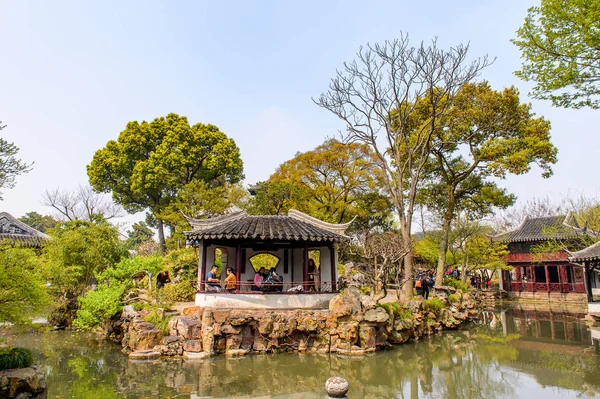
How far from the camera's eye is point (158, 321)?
39.4 feet

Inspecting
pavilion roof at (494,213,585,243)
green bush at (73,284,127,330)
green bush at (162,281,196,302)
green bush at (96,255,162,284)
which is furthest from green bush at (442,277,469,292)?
green bush at (73,284,127,330)

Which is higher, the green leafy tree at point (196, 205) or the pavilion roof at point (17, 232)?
the green leafy tree at point (196, 205)

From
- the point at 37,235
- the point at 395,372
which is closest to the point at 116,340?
the point at 395,372

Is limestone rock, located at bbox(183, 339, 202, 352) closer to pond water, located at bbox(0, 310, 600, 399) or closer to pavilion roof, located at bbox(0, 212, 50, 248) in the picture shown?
pond water, located at bbox(0, 310, 600, 399)

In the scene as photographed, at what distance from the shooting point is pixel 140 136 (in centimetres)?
2947

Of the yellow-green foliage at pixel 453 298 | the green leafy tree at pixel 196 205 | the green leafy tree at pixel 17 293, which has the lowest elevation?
the yellow-green foliage at pixel 453 298

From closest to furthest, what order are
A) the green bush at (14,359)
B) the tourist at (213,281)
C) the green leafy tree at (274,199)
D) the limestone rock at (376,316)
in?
1. the green bush at (14,359)
2. the limestone rock at (376,316)
3. the tourist at (213,281)
4. the green leafy tree at (274,199)

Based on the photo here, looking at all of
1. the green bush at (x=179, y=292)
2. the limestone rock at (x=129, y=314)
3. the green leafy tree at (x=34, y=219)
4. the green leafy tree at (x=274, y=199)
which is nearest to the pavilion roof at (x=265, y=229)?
the limestone rock at (x=129, y=314)

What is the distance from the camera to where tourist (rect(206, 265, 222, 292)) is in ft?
42.3

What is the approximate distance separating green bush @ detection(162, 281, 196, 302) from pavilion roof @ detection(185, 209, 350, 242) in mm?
3395

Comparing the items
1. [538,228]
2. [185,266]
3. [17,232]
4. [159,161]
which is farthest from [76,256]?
[538,228]

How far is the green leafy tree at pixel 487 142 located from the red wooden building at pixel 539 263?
8.02m

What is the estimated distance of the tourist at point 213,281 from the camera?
42.3ft

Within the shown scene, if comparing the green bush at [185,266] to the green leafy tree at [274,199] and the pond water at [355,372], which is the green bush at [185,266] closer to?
the pond water at [355,372]
